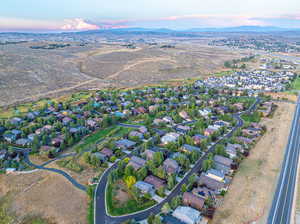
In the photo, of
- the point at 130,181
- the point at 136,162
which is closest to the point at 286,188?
the point at 130,181

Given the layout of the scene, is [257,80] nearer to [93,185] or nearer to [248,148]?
[248,148]

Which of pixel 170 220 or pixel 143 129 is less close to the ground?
pixel 143 129

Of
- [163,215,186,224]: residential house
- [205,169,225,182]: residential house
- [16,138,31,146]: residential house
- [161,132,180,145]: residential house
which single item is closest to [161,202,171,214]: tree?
[163,215,186,224]: residential house

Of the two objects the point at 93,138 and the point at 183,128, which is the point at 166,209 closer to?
the point at 183,128

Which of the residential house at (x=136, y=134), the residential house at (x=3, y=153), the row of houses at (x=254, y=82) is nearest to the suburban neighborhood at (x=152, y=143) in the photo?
the residential house at (x=136, y=134)

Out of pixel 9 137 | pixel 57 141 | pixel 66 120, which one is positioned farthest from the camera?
pixel 66 120

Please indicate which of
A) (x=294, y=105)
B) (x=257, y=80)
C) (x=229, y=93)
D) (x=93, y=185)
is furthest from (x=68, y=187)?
(x=257, y=80)

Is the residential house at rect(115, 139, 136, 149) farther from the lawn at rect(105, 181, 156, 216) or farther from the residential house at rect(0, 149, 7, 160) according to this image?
the residential house at rect(0, 149, 7, 160)
